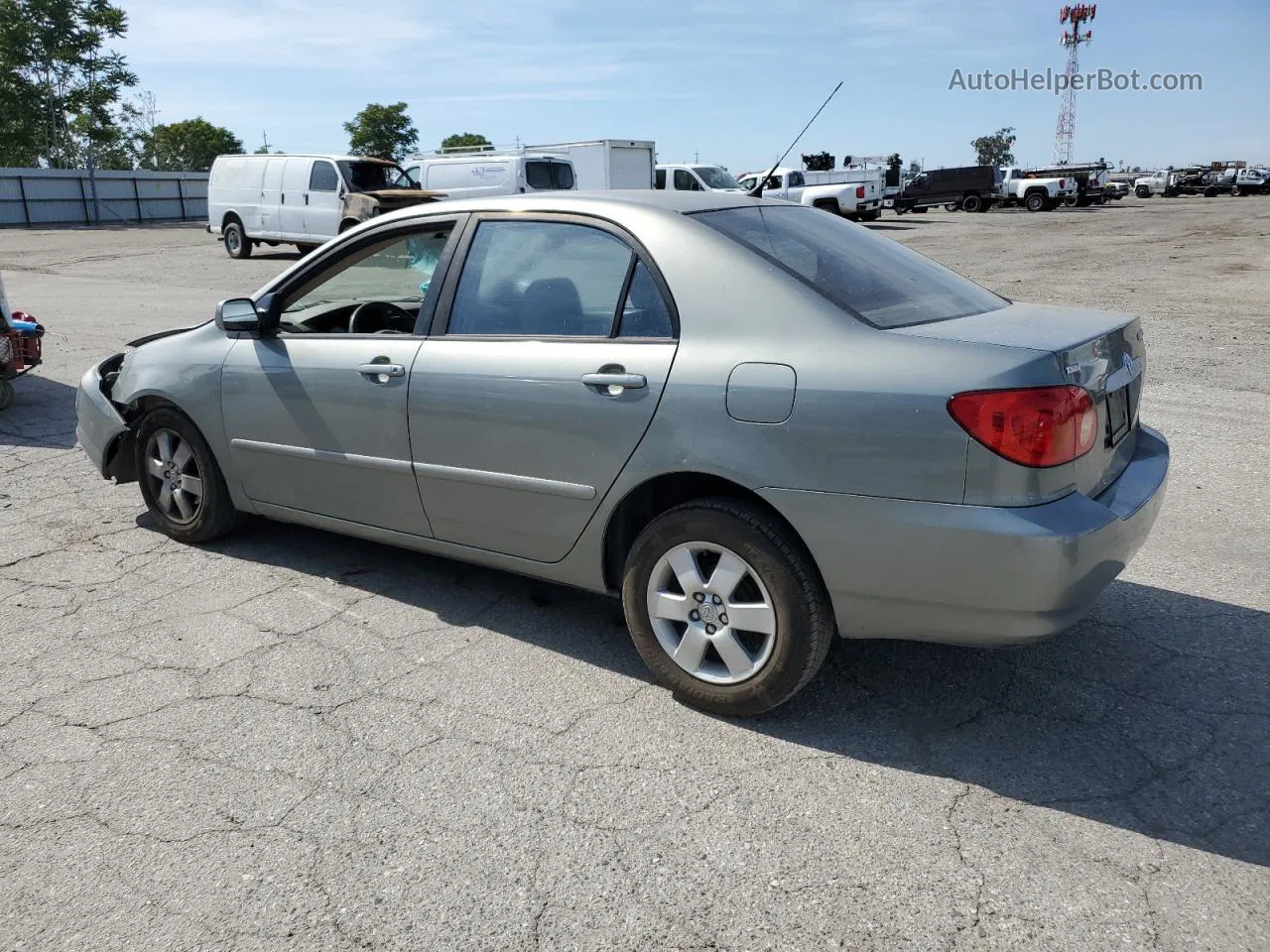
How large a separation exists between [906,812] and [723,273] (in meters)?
1.69

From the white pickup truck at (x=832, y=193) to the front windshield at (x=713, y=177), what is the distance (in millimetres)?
1250

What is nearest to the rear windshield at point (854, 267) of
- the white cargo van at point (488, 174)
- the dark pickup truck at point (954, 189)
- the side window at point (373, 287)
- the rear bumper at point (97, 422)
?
the side window at point (373, 287)

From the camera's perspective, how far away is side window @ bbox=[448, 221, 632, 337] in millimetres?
3600

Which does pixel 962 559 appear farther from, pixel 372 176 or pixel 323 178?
pixel 372 176

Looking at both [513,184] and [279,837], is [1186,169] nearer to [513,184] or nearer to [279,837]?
[513,184]

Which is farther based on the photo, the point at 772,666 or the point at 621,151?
the point at 621,151

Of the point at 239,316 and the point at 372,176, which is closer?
the point at 239,316

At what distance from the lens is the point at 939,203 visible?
144 feet

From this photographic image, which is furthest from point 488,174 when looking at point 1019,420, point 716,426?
point 1019,420

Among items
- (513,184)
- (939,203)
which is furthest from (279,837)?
(939,203)

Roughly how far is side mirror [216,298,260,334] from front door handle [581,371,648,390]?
1.79m

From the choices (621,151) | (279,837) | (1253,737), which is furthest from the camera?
(621,151)

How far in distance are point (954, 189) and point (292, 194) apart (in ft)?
100

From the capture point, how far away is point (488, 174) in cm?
2102
